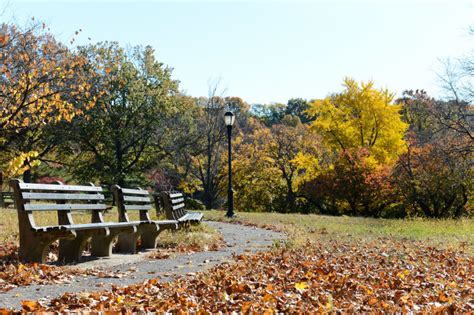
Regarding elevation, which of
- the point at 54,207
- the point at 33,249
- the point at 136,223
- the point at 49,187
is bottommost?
the point at 33,249

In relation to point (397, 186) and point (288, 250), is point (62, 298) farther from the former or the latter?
point (397, 186)

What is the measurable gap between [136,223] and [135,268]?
1.16m

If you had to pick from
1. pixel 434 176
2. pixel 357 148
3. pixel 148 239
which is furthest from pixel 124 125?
pixel 148 239

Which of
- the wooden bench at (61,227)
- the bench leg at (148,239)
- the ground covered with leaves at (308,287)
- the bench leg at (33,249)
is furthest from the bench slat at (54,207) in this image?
the bench leg at (148,239)

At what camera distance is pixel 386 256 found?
8.59 m

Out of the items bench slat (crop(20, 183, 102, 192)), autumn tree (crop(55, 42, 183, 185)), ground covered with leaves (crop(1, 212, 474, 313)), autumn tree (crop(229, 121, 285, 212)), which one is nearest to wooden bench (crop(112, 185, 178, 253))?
bench slat (crop(20, 183, 102, 192))

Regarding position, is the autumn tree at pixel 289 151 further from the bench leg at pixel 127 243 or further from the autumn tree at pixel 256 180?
the bench leg at pixel 127 243

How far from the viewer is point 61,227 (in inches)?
254

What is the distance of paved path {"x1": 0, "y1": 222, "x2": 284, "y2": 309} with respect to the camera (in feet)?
16.9

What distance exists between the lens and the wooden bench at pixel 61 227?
6430 mm

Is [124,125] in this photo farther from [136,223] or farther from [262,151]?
[136,223]

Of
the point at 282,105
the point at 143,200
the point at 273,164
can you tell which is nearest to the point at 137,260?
the point at 143,200

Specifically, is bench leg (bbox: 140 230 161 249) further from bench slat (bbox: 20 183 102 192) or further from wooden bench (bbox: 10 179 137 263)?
bench slat (bbox: 20 183 102 192)

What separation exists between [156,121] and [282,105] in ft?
164
